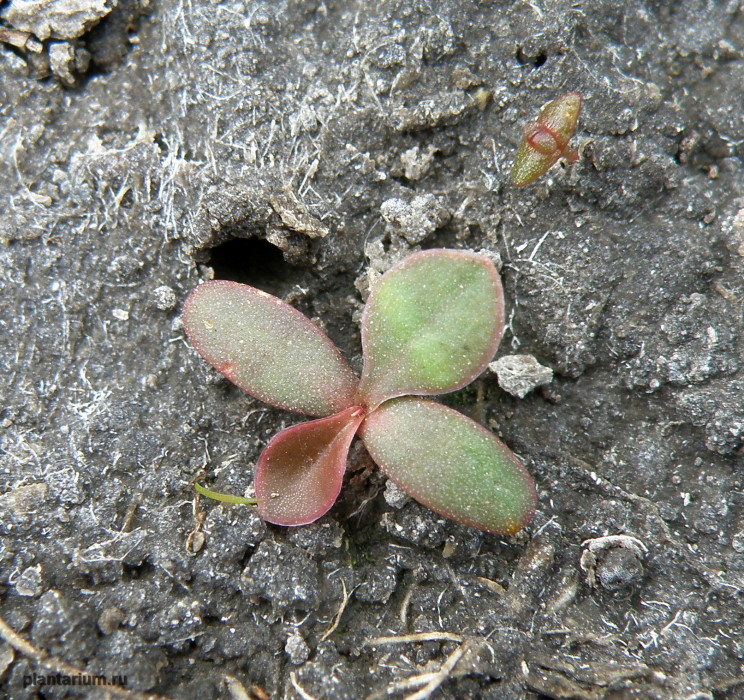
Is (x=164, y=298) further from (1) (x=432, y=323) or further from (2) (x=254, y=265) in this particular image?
(1) (x=432, y=323)

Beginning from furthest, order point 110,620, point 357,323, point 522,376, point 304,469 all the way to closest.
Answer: point 357,323 < point 522,376 < point 304,469 < point 110,620

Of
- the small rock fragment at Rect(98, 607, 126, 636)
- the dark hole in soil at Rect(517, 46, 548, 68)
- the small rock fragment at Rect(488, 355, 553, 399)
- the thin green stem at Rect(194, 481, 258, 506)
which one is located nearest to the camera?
the small rock fragment at Rect(98, 607, 126, 636)

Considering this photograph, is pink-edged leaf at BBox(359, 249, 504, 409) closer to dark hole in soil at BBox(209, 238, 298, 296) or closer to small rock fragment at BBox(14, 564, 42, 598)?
dark hole in soil at BBox(209, 238, 298, 296)

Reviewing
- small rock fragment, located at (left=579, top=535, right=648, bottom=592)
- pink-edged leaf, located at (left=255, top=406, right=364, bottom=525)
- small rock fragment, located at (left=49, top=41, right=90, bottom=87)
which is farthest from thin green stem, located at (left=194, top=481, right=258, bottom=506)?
small rock fragment, located at (left=49, top=41, right=90, bottom=87)

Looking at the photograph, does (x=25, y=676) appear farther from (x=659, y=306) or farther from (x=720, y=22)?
(x=720, y=22)

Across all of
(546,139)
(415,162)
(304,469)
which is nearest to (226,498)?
(304,469)

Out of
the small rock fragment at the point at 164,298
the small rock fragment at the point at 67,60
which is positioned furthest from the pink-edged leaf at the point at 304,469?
the small rock fragment at the point at 67,60

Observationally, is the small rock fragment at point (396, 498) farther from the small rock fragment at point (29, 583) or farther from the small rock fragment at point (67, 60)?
the small rock fragment at point (67, 60)
